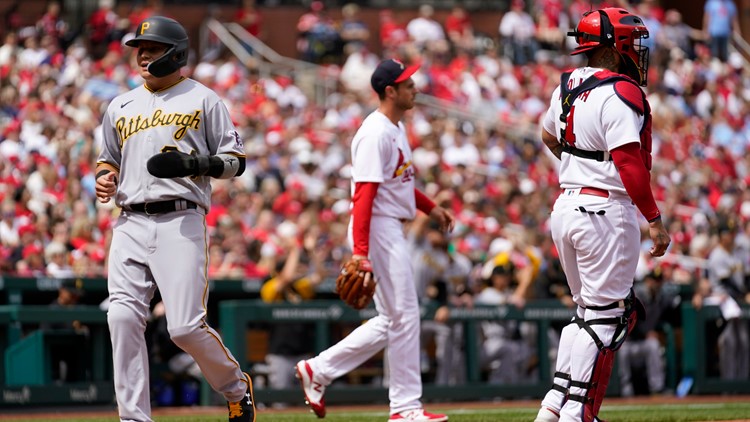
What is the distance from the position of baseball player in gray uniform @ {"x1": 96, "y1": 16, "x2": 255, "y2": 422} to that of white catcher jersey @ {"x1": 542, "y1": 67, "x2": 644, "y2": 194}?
174 cm

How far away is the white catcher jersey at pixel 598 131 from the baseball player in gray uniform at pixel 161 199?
1738 mm

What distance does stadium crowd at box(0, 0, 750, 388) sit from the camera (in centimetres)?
1488

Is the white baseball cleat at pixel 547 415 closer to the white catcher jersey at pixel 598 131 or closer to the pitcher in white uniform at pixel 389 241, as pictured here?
Result: the pitcher in white uniform at pixel 389 241

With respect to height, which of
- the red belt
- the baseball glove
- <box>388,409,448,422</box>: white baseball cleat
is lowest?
<box>388,409,448,422</box>: white baseball cleat

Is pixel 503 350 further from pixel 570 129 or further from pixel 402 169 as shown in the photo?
pixel 570 129

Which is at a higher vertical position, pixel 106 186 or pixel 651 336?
pixel 106 186

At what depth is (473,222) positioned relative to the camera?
58.3 ft

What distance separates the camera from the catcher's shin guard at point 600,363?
6.73 metres

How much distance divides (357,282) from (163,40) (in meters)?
2.03

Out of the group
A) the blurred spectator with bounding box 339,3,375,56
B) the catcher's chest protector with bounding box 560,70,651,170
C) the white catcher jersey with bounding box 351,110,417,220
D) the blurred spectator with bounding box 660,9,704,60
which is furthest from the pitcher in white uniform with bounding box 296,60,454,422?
the blurred spectator with bounding box 660,9,704,60

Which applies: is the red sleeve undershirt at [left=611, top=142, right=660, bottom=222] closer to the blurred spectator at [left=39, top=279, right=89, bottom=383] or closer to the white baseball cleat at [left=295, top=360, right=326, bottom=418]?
the white baseball cleat at [left=295, top=360, right=326, bottom=418]

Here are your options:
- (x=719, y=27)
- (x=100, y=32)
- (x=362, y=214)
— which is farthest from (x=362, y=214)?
(x=719, y=27)

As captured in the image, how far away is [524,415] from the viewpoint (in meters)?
9.87

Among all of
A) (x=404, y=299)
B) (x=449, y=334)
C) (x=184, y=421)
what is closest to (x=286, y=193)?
(x=449, y=334)
